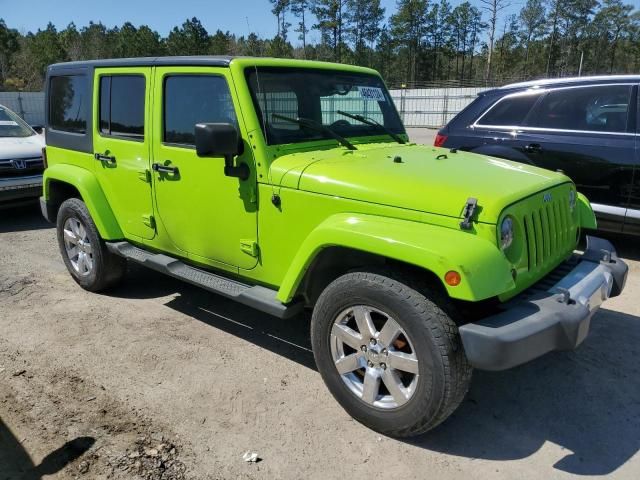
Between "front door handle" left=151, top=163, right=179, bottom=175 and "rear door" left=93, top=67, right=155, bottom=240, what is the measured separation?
126 mm

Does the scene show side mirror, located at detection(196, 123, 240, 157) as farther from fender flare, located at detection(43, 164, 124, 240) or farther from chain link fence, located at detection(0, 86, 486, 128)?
chain link fence, located at detection(0, 86, 486, 128)

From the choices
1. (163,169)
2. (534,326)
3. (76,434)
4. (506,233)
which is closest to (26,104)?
(163,169)

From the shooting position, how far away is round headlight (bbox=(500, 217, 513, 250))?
2.69 m

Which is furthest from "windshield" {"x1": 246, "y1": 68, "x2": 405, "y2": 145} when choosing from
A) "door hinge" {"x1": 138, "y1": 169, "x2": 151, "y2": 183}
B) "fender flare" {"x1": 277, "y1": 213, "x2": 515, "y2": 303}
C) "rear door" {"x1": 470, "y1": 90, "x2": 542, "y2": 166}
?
"rear door" {"x1": 470, "y1": 90, "x2": 542, "y2": 166}

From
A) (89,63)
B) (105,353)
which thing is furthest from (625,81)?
(105,353)

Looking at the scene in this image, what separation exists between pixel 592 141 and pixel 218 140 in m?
4.31

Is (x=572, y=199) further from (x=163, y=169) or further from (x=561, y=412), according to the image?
(x=163, y=169)

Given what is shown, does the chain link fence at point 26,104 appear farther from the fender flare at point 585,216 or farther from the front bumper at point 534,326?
the front bumper at point 534,326

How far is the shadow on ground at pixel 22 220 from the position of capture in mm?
7590

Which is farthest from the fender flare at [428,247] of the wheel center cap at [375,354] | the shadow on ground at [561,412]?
the shadow on ground at [561,412]

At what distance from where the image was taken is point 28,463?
2.78 meters

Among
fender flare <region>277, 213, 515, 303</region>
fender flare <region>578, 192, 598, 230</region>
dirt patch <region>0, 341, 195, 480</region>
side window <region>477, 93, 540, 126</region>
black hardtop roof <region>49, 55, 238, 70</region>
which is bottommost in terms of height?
dirt patch <region>0, 341, 195, 480</region>

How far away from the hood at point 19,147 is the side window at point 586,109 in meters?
6.82

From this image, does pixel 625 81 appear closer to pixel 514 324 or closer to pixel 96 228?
pixel 514 324
